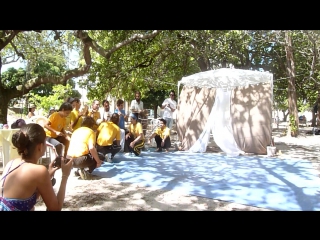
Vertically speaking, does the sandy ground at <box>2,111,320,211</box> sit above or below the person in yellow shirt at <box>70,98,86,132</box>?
below

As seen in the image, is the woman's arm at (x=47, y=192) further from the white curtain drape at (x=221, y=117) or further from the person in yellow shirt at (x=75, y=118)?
the white curtain drape at (x=221, y=117)

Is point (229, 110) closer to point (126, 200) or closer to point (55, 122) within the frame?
point (55, 122)

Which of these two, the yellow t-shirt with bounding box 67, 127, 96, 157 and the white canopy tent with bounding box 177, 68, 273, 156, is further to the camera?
the white canopy tent with bounding box 177, 68, 273, 156

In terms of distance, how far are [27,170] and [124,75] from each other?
378 inches

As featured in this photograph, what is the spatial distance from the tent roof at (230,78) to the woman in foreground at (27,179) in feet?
20.7

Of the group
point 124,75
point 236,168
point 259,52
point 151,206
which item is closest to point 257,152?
point 236,168

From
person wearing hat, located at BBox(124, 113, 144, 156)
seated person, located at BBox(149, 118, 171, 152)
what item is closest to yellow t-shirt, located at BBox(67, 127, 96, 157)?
person wearing hat, located at BBox(124, 113, 144, 156)

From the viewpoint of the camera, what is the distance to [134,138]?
773cm

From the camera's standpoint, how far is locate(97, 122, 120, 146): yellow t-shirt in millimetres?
5895

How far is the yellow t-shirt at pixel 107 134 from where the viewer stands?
19.3ft

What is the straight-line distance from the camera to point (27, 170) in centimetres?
170

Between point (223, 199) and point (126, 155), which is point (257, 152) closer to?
point (126, 155)

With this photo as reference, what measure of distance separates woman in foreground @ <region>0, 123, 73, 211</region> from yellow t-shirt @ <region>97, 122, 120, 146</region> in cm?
408

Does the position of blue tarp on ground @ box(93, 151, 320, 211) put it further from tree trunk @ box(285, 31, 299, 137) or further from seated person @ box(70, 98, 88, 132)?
tree trunk @ box(285, 31, 299, 137)
